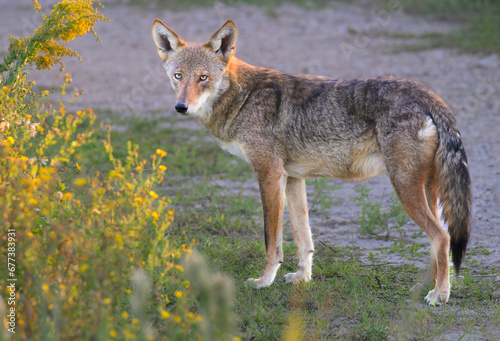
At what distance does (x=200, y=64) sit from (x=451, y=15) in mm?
11958

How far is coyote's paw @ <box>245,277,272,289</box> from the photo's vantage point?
182 inches

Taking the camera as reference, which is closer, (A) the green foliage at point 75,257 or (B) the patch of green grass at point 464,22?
(A) the green foliage at point 75,257

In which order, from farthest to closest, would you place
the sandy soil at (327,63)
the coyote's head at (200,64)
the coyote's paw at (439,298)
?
the sandy soil at (327,63) < the coyote's head at (200,64) < the coyote's paw at (439,298)

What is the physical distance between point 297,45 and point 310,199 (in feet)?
25.2

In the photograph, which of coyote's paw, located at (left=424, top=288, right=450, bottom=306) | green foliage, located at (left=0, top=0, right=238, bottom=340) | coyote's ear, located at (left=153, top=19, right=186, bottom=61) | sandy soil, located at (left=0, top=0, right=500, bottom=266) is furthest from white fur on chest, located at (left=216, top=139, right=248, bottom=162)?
coyote's paw, located at (left=424, top=288, right=450, bottom=306)

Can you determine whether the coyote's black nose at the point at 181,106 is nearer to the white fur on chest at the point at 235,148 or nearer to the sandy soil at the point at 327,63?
the white fur on chest at the point at 235,148

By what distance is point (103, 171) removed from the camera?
7082 millimetres

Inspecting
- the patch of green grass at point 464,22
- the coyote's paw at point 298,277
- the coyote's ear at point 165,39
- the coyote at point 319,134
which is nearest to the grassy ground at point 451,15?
the patch of green grass at point 464,22

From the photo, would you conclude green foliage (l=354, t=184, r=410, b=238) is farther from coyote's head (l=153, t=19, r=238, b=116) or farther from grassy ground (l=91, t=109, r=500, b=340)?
coyote's head (l=153, t=19, r=238, b=116)

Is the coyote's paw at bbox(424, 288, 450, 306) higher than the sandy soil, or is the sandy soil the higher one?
the sandy soil

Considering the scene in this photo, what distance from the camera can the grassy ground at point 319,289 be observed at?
12.5 feet

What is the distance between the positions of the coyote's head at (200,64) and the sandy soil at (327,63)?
1.92m

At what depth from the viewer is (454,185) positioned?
4289 millimetres

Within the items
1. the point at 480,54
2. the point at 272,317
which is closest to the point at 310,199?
the point at 272,317
